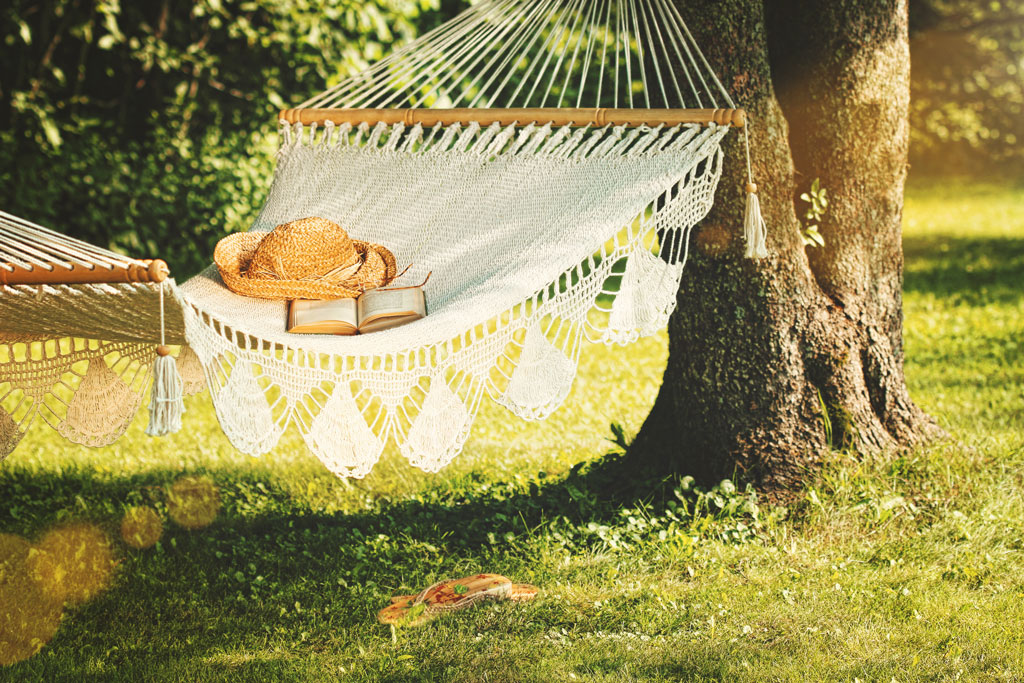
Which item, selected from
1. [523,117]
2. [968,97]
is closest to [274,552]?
[523,117]

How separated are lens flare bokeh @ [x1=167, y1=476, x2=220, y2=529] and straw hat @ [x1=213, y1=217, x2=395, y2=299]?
72 centimetres

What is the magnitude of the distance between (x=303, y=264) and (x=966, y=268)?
4.23 meters

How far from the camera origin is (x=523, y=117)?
2.33m

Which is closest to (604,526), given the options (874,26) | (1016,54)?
(874,26)

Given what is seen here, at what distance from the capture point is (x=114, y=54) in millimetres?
5496

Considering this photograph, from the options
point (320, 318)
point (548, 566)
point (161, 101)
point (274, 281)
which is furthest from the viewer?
point (161, 101)

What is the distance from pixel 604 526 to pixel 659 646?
454mm

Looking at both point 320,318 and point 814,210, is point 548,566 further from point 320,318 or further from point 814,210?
point 814,210

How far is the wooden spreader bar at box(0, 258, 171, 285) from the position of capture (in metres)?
1.47

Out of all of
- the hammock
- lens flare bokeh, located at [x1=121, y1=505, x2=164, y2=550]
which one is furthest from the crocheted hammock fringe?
lens flare bokeh, located at [x1=121, y1=505, x2=164, y2=550]

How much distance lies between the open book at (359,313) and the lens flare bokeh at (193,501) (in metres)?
0.80

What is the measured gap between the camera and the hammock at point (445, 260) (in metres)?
1.67

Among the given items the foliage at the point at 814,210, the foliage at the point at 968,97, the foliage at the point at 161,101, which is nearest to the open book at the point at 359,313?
the foliage at the point at 814,210

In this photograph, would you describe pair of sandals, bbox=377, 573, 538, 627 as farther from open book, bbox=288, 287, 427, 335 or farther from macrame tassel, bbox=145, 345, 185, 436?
macrame tassel, bbox=145, 345, 185, 436
